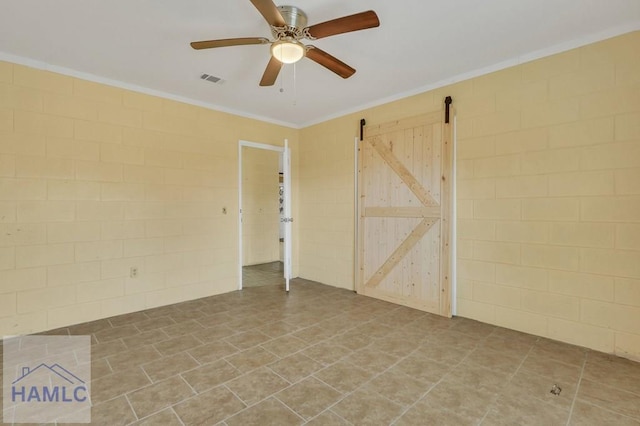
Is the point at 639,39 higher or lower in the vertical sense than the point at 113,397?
higher

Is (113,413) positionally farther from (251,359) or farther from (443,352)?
(443,352)

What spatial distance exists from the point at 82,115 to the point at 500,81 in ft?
15.1

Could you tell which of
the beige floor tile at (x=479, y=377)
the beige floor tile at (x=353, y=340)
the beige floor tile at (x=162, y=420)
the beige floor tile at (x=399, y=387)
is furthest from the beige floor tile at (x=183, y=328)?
the beige floor tile at (x=479, y=377)

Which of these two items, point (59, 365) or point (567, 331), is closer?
point (59, 365)

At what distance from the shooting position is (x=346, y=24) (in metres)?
2.05

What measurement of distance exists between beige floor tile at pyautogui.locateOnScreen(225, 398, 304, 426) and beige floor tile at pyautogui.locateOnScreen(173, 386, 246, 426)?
0.22 feet

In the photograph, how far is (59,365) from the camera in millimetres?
2484

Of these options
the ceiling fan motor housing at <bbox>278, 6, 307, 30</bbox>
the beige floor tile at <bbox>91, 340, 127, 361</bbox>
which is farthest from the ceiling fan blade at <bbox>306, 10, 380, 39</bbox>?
the beige floor tile at <bbox>91, 340, 127, 361</bbox>

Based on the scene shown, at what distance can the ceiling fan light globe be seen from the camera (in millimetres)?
2264

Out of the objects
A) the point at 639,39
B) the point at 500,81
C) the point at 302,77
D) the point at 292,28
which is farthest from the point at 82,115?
the point at 639,39

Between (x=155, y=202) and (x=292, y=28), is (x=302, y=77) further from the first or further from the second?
(x=155, y=202)

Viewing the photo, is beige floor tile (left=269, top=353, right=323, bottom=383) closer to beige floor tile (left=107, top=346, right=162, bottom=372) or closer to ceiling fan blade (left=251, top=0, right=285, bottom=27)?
beige floor tile (left=107, top=346, right=162, bottom=372)

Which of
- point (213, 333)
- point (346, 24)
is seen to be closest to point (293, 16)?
point (346, 24)

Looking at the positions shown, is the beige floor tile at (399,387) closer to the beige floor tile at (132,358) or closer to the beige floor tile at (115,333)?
the beige floor tile at (132,358)
